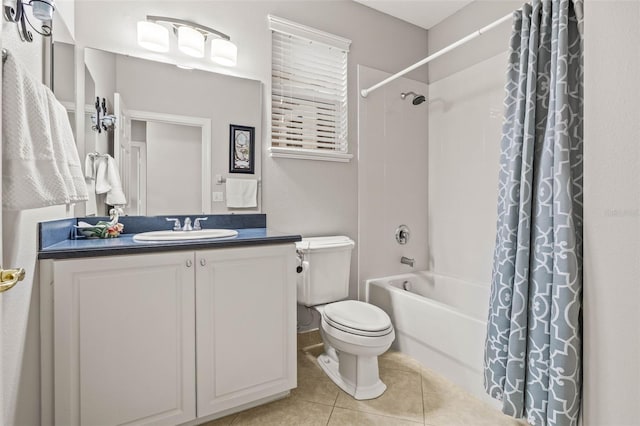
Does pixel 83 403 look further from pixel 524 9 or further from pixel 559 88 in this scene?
pixel 524 9

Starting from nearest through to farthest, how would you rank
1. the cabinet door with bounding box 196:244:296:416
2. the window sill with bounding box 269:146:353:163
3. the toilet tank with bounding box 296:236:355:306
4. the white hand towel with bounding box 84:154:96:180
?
the cabinet door with bounding box 196:244:296:416, the white hand towel with bounding box 84:154:96:180, the toilet tank with bounding box 296:236:355:306, the window sill with bounding box 269:146:353:163

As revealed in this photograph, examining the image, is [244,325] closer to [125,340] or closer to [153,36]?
[125,340]

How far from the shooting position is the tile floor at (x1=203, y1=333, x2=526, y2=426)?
1582 mm

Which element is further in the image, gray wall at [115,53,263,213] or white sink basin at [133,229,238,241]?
gray wall at [115,53,263,213]

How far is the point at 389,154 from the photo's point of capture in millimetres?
2621

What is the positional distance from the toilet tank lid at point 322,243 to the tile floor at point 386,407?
77cm

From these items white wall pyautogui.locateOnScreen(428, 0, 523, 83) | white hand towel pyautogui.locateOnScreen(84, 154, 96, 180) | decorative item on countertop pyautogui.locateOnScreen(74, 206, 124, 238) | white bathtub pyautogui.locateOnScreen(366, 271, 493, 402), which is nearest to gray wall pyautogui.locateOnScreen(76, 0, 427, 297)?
white wall pyautogui.locateOnScreen(428, 0, 523, 83)

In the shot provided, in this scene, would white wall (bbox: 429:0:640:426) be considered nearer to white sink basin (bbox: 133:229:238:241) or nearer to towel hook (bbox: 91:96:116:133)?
white sink basin (bbox: 133:229:238:241)

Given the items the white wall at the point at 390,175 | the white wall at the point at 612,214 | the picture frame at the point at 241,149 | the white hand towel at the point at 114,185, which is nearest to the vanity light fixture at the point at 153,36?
the picture frame at the point at 241,149

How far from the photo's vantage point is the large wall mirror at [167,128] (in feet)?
5.75

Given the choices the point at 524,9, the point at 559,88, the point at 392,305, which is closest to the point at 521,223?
the point at 559,88

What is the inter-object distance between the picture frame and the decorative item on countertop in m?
0.68

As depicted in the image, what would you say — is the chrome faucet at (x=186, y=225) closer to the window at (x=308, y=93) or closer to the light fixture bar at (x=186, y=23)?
the window at (x=308, y=93)

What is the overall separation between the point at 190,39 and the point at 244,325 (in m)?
1.62
